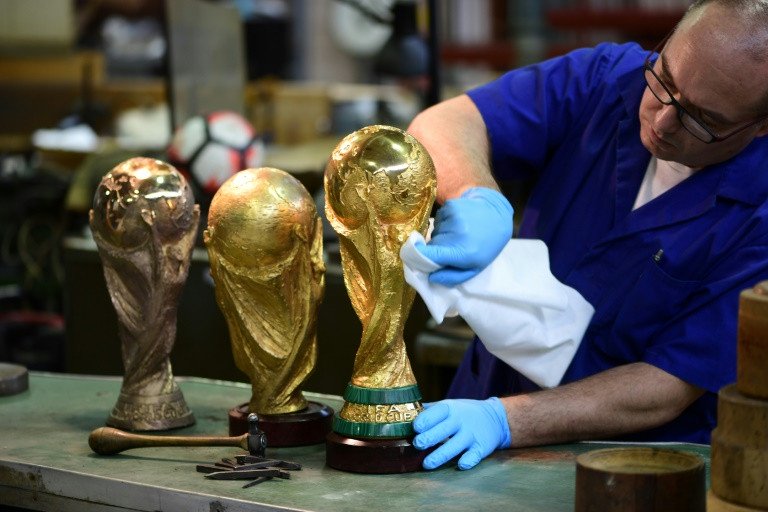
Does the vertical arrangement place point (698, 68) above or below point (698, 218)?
above

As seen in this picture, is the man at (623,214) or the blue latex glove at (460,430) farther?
the man at (623,214)

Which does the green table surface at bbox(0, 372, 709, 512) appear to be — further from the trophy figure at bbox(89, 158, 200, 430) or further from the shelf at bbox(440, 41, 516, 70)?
the shelf at bbox(440, 41, 516, 70)

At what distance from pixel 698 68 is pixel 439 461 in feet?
2.01

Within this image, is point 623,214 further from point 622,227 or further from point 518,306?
point 518,306

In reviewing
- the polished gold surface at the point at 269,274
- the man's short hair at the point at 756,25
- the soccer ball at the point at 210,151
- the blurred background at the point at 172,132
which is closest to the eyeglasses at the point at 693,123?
the man's short hair at the point at 756,25

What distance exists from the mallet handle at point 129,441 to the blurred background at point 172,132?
1223mm

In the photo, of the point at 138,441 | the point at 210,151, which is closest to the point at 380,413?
the point at 138,441

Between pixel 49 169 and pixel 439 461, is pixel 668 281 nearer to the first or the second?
pixel 439 461

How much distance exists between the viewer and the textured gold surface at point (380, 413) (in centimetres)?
132

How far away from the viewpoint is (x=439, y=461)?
4.34 ft

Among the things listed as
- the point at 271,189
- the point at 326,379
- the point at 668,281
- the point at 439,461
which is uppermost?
the point at 271,189

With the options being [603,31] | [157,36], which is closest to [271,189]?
[157,36]

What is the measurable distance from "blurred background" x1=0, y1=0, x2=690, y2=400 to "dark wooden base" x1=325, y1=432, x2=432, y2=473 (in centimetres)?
122

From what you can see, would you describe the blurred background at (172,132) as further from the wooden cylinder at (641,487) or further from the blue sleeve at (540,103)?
the wooden cylinder at (641,487)
